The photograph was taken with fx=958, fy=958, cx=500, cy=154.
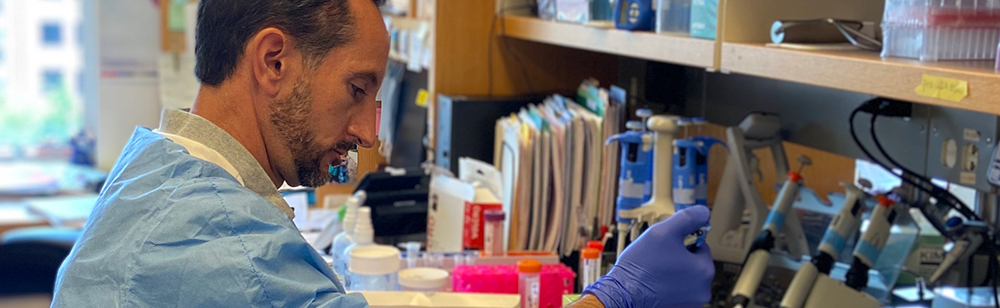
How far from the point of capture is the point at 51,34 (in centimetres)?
452

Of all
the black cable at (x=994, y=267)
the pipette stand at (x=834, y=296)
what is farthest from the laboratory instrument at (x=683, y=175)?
the black cable at (x=994, y=267)

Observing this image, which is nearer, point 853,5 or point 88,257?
point 88,257

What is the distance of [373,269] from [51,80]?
3.48 meters

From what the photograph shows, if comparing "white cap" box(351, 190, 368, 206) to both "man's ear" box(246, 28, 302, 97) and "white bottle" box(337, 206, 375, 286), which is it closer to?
"white bottle" box(337, 206, 375, 286)

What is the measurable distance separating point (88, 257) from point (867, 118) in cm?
140

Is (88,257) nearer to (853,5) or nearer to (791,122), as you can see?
(853,5)

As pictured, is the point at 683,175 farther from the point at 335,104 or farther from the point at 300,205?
the point at 300,205

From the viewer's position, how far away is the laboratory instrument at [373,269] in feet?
5.56

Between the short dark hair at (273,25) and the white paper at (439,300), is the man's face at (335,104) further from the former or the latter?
the white paper at (439,300)

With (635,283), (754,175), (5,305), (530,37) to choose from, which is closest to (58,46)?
(5,305)

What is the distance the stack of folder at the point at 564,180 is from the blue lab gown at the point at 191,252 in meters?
1.06

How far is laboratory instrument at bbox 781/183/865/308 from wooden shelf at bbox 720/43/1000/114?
41 centimetres

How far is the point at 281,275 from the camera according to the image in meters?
0.95

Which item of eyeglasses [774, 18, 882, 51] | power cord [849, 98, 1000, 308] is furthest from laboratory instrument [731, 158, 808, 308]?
eyeglasses [774, 18, 882, 51]
